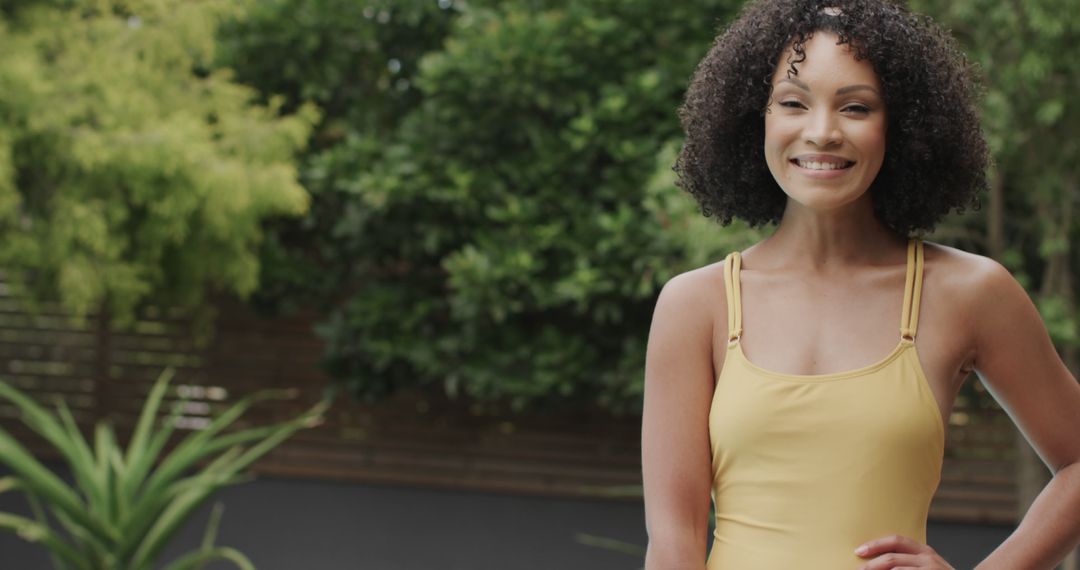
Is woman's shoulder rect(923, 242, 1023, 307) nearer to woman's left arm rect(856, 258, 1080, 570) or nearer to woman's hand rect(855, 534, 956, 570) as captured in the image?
woman's left arm rect(856, 258, 1080, 570)

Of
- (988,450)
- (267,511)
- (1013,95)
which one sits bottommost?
(267,511)

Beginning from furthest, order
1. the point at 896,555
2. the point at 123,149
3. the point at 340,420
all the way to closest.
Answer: the point at 340,420 < the point at 123,149 < the point at 896,555

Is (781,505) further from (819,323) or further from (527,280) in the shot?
(527,280)

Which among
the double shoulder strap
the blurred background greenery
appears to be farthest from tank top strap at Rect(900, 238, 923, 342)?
the blurred background greenery

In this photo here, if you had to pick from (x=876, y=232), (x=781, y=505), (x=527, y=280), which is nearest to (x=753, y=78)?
(x=876, y=232)

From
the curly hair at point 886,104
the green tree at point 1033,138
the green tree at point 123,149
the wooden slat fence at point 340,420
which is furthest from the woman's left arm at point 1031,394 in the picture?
the wooden slat fence at point 340,420

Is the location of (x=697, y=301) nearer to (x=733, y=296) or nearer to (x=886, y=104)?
(x=733, y=296)

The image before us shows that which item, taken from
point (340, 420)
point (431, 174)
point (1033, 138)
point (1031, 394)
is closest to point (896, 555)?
point (1031, 394)

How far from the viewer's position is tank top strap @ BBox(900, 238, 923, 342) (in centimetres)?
121

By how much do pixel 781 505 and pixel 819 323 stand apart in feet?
0.59

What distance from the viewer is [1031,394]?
1.24 m

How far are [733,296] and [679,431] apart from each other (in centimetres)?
15

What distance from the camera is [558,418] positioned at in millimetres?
7789

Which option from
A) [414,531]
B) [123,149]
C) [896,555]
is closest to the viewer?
[896,555]
